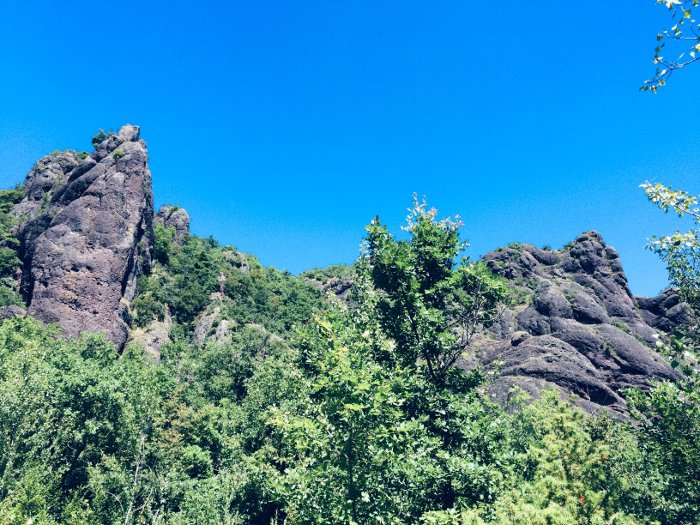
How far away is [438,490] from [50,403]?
26903mm

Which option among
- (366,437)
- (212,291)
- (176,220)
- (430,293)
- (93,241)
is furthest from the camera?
(176,220)

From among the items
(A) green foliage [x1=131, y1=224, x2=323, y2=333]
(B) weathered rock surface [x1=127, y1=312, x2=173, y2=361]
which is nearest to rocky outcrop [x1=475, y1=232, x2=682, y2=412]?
(A) green foliage [x1=131, y1=224, x2=323, y2=333]

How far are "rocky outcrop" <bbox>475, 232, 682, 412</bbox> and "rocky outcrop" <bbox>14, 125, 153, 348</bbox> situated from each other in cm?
5777

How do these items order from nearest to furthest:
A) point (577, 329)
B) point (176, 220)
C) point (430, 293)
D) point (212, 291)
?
point (430, 293) → point (577, 329) → point (212, 291) → point (176, 220)

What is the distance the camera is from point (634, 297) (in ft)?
302

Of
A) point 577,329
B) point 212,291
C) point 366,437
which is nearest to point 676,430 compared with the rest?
point 366,437

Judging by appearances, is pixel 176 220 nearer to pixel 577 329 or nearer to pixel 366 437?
pixel 577 329

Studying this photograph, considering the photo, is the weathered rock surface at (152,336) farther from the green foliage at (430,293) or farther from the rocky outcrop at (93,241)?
the green foliage at (430,293)

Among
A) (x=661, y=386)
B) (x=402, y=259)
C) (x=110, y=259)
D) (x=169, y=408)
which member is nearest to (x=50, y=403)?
(x=169, y=408)

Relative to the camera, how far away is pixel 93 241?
65.2 meters

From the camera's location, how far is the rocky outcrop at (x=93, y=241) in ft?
196

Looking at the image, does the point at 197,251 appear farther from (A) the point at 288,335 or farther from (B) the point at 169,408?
(B) the point at 169,408

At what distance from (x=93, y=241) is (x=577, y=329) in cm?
8573

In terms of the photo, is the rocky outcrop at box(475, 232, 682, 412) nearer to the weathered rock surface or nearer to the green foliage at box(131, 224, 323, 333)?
the green foliage at box(131, 224, 323, 333)
